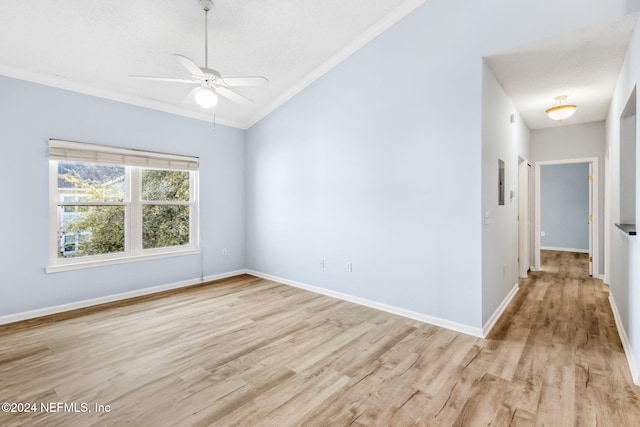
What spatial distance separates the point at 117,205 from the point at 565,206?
10045 mm

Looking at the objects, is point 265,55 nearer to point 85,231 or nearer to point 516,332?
point 85,231

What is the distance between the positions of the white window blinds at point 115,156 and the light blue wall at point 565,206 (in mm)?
8839

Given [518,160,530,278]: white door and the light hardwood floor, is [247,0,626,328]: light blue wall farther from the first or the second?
[518,160,530,278]: white door

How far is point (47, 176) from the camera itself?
3.64 meters

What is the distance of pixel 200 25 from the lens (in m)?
3.18

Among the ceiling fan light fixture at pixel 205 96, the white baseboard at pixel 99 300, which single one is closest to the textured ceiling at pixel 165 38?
the ceiling fan light fixture at pixel 205 96

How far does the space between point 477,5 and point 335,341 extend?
3514mm

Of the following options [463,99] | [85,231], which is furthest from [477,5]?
[85,231]

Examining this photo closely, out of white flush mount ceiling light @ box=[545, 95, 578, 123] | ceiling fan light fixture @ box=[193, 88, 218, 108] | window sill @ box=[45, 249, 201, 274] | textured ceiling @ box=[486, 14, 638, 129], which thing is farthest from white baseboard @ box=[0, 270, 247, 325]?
white flush mount ceiling light @ box=[545, 95, 578, 123]

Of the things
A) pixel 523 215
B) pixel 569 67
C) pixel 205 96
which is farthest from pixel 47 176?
pixel 523 215

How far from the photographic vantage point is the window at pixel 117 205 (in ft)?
12.5

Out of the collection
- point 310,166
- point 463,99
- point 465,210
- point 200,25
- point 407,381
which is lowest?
point 407,381

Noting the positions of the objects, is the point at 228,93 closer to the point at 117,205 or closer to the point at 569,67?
the point at 117,205

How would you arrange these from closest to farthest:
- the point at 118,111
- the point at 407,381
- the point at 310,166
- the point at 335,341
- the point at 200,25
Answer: the point at 407,381 < the point at 335,341 < the point at 200,25 < the point at 118,111 < the point at 310,166
